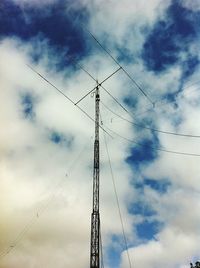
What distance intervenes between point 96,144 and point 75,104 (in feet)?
19.1

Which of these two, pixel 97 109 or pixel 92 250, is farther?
pixel 97 109

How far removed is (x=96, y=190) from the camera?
4034 centimetres

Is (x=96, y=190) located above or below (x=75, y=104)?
below

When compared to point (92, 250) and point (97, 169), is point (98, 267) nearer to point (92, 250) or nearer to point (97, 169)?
point (92, 250)

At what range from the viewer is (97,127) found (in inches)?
1709

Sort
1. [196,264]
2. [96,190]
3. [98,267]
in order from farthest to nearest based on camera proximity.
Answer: [196,264], [96,190], [98,267]

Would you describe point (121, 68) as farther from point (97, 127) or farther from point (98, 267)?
point (98, 267)

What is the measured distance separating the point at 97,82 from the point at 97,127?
19.3ft

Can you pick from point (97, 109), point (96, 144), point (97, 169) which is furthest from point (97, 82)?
point (97, 169)

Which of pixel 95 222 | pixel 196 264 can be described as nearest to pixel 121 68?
pixel 95 222

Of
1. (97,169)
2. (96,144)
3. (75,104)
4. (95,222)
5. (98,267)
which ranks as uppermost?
(75,104)

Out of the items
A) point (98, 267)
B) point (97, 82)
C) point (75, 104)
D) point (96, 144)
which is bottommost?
point (98, 267)

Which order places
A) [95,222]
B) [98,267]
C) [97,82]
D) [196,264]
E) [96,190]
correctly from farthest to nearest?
[196,264]
[97,82]
[96,190]
[95,222]
[98,267]

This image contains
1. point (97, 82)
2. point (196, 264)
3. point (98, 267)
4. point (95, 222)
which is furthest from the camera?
point (196, 264)
